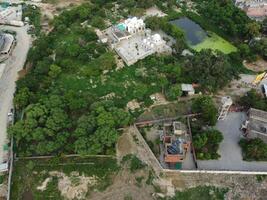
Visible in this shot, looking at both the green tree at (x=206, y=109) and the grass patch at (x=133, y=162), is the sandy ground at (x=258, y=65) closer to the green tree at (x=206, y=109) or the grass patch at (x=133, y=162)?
the green tree at (x=206, y=109)

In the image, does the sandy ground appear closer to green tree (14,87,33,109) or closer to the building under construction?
the building under construction

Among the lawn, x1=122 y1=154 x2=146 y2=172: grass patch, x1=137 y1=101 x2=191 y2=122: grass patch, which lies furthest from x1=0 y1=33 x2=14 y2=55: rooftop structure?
the lawn

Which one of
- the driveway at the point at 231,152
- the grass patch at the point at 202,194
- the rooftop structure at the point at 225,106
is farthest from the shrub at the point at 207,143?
the grass patch at the point at 202,194

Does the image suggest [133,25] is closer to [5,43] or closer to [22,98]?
[5,43]

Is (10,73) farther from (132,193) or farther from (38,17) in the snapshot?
(132,193)

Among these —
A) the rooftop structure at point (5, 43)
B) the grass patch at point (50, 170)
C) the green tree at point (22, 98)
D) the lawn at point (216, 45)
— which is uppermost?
the rooftop structure at point (5, 43)

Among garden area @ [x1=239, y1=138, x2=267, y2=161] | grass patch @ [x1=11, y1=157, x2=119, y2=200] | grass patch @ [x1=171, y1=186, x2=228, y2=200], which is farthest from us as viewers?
garden area @ [x1=239, y1=138, x2=267, y2=161]
